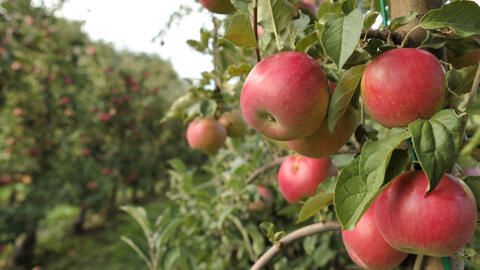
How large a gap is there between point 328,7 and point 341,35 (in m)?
0.10

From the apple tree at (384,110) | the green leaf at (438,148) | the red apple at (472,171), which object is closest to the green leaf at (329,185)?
the apple tree at (384,110)

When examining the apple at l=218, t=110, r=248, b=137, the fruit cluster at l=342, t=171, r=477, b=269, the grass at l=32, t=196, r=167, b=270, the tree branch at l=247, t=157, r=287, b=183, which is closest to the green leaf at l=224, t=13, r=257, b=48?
the fruit cluster at l=342, t=171, r=477, b=269

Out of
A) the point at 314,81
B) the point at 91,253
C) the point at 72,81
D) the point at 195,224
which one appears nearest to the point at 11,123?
the point at 72,81

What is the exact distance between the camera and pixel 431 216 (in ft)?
1.44

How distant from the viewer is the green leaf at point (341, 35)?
16.6 inches

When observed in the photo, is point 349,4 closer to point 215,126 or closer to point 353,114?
point 353,114

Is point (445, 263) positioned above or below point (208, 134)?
above

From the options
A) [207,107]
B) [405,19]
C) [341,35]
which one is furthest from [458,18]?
[207,107]

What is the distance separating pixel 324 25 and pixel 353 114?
19 centimetres

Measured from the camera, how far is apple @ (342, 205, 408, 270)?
1.80 feet

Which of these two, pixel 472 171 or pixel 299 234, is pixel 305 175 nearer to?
pixel 299 234

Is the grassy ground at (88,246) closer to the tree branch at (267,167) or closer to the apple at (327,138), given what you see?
the tree branch at (267,167)

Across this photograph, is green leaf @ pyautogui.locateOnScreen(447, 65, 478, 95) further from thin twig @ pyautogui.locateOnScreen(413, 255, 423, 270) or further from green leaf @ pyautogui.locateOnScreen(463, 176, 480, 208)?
thin twig @ pyautogui.locateOnScreen(413, 255, 423, 270)

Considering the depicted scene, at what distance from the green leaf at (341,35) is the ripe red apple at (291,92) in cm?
8
